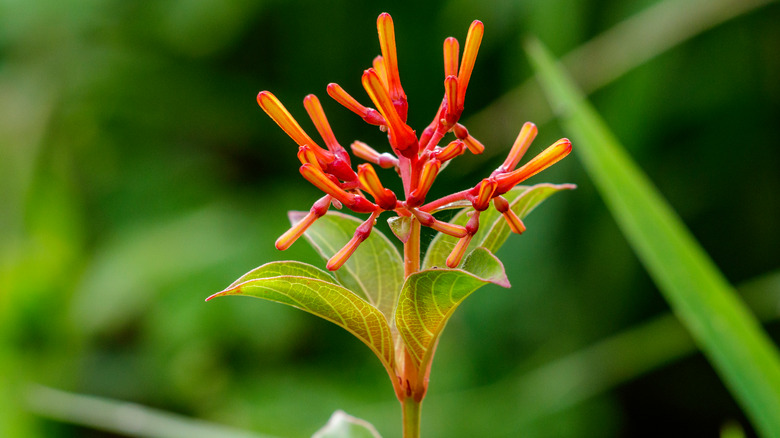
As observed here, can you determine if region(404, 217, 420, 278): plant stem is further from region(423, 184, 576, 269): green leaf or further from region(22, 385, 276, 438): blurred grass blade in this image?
region(22, 385, 276, 438): blurred grass blade

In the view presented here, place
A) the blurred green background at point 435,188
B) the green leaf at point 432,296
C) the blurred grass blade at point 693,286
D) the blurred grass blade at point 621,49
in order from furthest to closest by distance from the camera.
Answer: the blurred green background at point 435,188 → the blurred grass blade at point 621,49 → the blurred grass blade at point 693,286 → the green leaf at point 432,296

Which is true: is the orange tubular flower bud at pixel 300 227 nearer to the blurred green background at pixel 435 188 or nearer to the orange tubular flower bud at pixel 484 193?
the orange tubular flower bud at pixel 484 193

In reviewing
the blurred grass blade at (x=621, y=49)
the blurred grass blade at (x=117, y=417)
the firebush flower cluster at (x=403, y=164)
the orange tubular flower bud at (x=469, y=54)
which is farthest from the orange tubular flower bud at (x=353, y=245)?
the blurred grass blade at (x=621, y=49)

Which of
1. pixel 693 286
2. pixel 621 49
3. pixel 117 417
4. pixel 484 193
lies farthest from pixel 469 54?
pixel 621 49

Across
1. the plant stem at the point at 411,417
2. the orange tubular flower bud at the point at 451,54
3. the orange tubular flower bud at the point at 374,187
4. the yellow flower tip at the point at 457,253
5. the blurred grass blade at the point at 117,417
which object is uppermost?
the blurred grass blade at the point at 117,417

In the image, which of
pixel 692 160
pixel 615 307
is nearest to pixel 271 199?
pixel 615 307

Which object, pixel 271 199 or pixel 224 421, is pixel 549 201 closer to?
pixel 271 199
